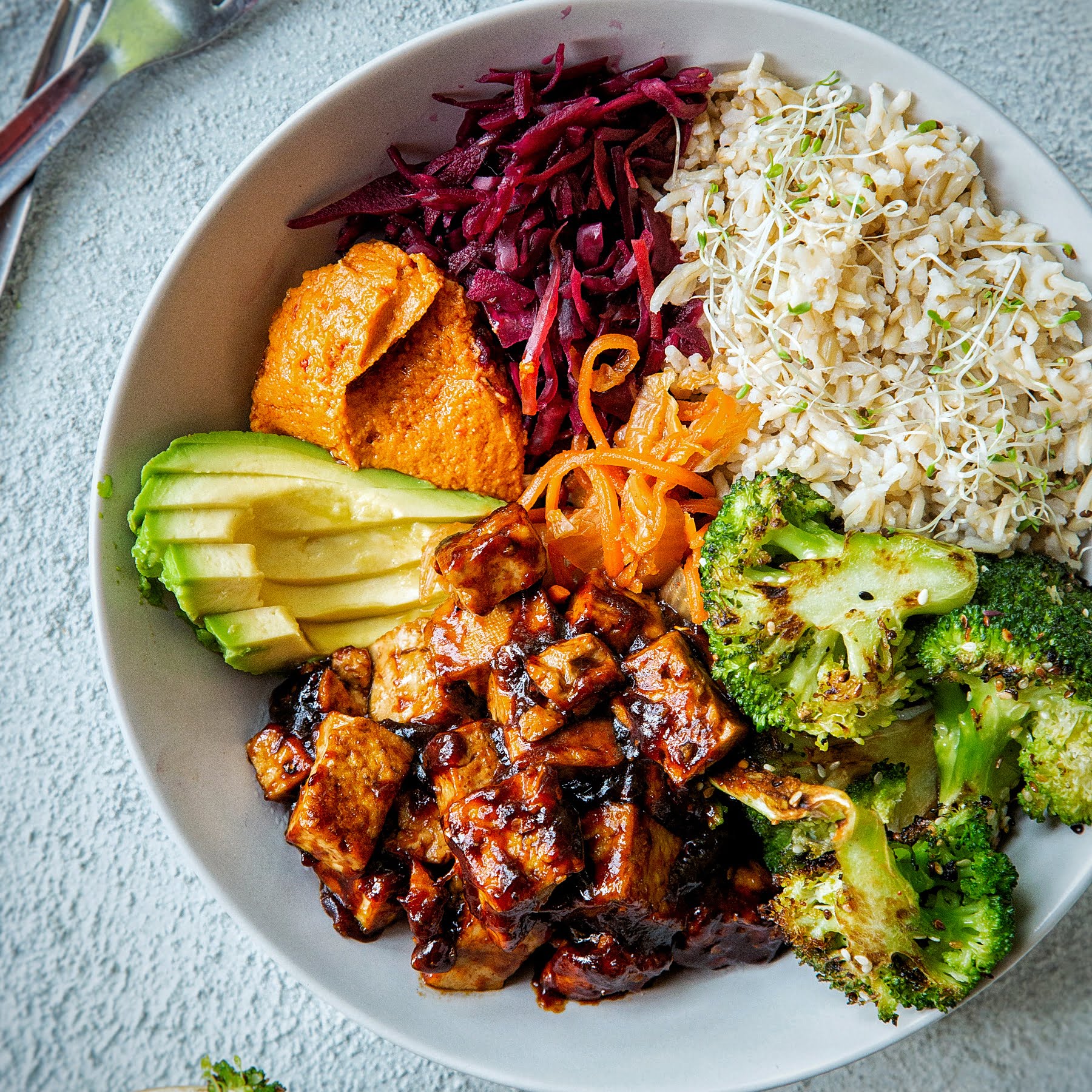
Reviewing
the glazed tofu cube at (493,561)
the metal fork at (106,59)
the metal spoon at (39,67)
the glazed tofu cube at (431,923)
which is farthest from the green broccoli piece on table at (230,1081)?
the metal fork at (106,59)

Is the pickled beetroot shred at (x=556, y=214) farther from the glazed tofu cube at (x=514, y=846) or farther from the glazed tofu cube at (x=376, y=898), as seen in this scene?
the glazed tofu cube at (x=376, y=898)

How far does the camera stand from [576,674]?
2305mm

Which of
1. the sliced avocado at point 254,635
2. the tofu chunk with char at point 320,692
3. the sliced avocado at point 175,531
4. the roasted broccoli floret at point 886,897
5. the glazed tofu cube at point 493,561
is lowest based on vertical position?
the roasted broccoli floret at point 886,897

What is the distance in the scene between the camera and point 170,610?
2562 mm

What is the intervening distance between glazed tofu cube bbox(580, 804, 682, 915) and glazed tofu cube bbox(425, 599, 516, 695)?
0.50 metres

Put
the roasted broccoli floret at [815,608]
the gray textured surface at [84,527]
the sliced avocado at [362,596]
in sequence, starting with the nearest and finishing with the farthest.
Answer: the roasted broccoli floret at [815,608] → the sliced avocado at [362,596] → the gray textured surface at [84,527]

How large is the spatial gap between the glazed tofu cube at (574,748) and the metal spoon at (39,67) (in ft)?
7.93

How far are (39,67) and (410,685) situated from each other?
8.25ft

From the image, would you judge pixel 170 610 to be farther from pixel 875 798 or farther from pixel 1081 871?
pixel 1081 871

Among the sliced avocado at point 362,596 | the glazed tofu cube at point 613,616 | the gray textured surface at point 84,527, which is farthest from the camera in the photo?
the gray textured surface at point 84,527

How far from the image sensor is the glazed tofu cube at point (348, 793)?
7.64 feet

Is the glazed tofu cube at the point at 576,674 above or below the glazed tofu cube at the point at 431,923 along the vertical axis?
above

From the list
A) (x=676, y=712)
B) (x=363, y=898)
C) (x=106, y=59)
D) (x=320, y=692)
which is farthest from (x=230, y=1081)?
(x=106, y=59)

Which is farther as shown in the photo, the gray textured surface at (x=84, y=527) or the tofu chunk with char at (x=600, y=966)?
the gray textured surface at (x=84, y=527)
